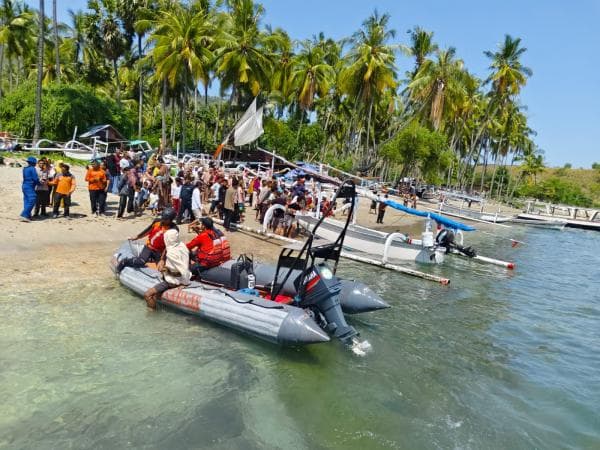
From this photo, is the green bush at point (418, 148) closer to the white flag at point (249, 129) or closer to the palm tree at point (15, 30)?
the white flag at point (249, 129)

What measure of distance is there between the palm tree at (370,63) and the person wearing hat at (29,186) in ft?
93.3

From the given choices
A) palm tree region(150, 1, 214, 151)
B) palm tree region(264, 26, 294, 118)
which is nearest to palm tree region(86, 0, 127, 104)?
palm tree region(150, 1, 214, 151)

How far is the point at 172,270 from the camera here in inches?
316

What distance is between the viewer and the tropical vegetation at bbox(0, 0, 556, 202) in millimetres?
30766

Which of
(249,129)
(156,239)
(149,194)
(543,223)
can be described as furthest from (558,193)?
(156,239)

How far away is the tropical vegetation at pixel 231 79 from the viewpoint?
30.8 metres

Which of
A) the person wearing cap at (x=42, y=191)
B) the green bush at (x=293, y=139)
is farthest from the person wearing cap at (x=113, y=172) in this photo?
the green bush at (x=293, y=139)

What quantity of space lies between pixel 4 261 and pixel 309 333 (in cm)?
695

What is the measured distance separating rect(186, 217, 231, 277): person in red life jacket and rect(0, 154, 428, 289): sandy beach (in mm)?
2396

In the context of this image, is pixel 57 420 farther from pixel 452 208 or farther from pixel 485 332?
pixel 452 208

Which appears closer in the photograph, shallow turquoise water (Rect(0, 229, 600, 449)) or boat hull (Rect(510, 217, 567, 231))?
shallow turquoise water (Rect(0, 229, 600, 449))

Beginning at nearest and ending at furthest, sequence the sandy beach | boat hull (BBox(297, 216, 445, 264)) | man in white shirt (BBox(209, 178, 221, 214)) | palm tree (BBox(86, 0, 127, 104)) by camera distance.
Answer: the sandy beach < boat hull (BBox(297, 216, 445, 264)) < man in white shirt (BBox(209, 178, 221, 214)) < palm tree (BBox(86, 0, 127, 104))

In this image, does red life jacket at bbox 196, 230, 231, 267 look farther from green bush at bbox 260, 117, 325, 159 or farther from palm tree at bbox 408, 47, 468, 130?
palm tree at bbox 408, 47, 468, 130

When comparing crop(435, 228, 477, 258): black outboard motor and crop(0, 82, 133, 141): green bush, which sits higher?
crop(0, 82, 133, 141): green bush
